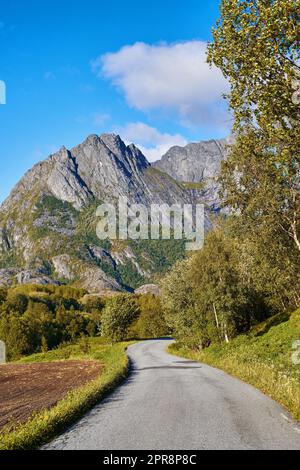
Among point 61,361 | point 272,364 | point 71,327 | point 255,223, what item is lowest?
point 71,327

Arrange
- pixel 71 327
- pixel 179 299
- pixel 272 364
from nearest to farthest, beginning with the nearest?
pixel 272 364, pixel 179 299, pixel 71 327

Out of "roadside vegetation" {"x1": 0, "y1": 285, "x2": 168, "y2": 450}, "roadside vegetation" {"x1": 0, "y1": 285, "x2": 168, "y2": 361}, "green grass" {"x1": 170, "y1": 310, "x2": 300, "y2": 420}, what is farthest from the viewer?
"roadside vegetation" {"x1": 0, "y1": 285, "x2": 168, "y2": 361}

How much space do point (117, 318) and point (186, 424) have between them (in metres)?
102

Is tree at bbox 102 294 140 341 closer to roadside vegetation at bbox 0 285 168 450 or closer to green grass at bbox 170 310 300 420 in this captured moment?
roadside vegetation at bbox 0 285 168 450

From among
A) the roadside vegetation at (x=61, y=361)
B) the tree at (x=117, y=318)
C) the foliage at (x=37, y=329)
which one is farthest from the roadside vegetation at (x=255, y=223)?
the foliage at (x=37, y=329)

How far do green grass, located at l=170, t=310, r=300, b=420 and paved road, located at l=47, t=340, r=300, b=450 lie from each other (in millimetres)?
684

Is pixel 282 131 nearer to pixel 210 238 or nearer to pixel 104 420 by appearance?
pixel 104 420

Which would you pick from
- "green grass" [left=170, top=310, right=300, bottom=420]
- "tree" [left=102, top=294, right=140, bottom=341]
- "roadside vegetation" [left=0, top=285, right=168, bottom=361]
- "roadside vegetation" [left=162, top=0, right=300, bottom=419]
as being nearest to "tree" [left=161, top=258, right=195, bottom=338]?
"roadside vegetation" [left=162, top=0, right=300, bottom=419]

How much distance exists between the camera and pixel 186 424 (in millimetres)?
12898

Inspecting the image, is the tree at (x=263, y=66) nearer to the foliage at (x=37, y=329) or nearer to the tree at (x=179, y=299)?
the tree at (x=179, y=299)

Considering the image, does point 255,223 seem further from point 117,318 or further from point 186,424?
point 117,318

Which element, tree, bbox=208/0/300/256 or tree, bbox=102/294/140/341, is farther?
tree, bbox=102/294/140/341

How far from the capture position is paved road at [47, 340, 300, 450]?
420 inches

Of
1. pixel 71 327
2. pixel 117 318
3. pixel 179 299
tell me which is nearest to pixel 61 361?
pixel 179 299
